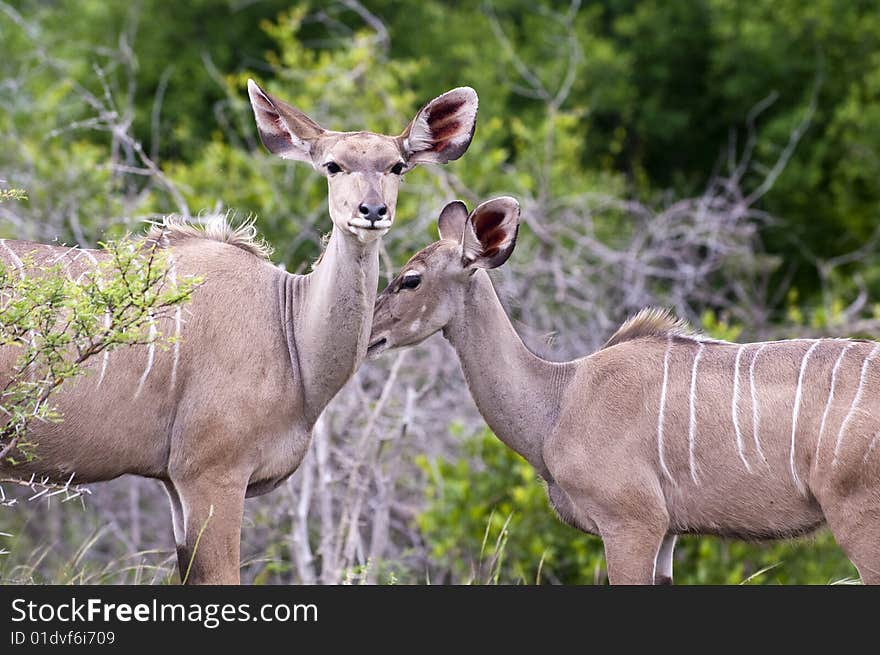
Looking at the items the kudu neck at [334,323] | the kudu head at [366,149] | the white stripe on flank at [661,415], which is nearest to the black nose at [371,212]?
the kudu head at [366,149]

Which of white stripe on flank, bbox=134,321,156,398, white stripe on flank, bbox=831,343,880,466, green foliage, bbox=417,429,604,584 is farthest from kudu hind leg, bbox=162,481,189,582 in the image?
green foliage, bbox=417,429,604,584

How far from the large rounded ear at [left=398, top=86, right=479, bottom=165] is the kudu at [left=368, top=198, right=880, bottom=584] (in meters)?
0.29

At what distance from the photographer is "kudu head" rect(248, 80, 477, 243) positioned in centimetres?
404

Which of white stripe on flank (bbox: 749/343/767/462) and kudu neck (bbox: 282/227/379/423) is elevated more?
kudu neck (bbox: 282/227/379/423)

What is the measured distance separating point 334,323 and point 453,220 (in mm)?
900

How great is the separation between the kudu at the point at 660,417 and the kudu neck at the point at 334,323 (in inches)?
13.1

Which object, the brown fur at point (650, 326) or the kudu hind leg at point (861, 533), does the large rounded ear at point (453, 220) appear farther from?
the kudu hind leg at point (861, 533)

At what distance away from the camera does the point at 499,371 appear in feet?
15.4

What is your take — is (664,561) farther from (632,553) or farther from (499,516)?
(499,516)

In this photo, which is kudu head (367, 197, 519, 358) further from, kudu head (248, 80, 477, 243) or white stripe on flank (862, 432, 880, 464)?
white stripe on flank (862, 432, 880, 464)

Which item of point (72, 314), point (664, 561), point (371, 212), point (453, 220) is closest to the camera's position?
point (72, 314)

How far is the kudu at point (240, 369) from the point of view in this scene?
4125 mm

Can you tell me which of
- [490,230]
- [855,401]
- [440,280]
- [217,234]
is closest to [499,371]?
[440,280]
